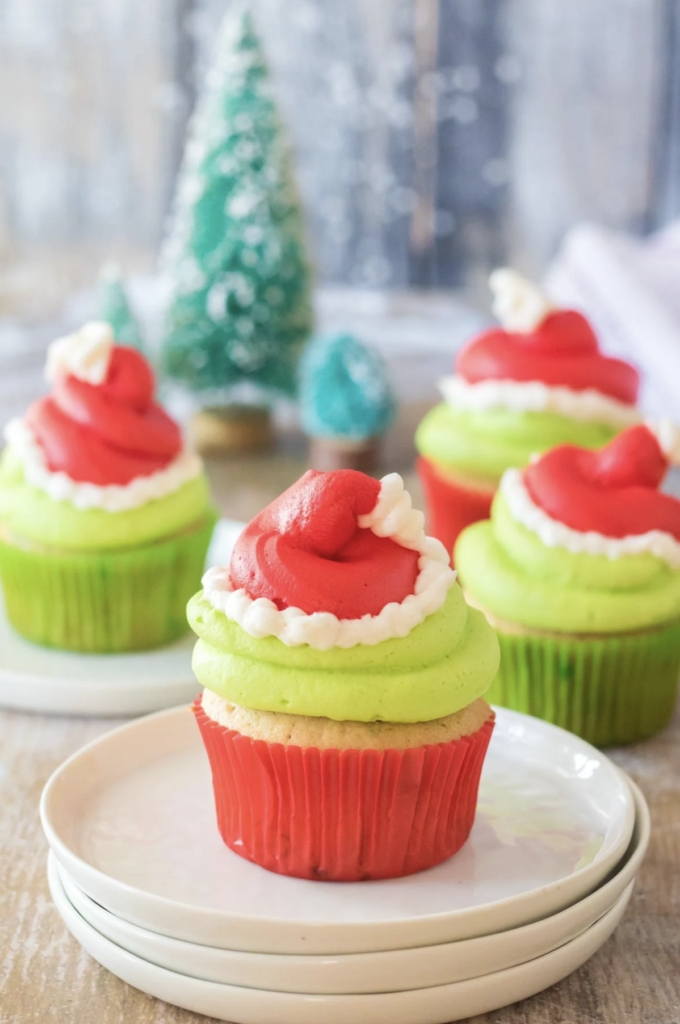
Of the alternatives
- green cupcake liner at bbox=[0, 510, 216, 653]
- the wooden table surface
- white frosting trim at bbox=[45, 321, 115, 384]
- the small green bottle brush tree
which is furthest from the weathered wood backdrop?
the wooden table surface

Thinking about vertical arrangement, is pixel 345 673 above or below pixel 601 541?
above

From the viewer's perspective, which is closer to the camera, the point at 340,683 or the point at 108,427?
the point at 340,683

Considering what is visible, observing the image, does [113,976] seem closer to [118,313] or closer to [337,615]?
[337,615]

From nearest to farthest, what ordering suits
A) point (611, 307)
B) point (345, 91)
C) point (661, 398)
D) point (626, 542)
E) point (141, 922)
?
point (141, 922) < point (626, 542) < point (661, 398) < point (611, 307) < point (345, 91)

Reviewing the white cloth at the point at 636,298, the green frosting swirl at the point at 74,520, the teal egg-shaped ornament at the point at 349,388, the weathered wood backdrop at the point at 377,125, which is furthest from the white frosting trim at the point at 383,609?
the weathered wood backdrop at the point at 377,125

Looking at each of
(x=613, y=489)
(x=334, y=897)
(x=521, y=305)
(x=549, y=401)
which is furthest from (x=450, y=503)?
(x=334, y=897)

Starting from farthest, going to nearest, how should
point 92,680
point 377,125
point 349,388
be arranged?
point 377,125, point 349,388, point 92,680

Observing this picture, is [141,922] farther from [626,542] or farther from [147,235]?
[147,235]

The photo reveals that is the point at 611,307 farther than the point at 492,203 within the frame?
No

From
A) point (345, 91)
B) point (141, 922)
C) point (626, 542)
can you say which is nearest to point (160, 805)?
point (141, 922)
